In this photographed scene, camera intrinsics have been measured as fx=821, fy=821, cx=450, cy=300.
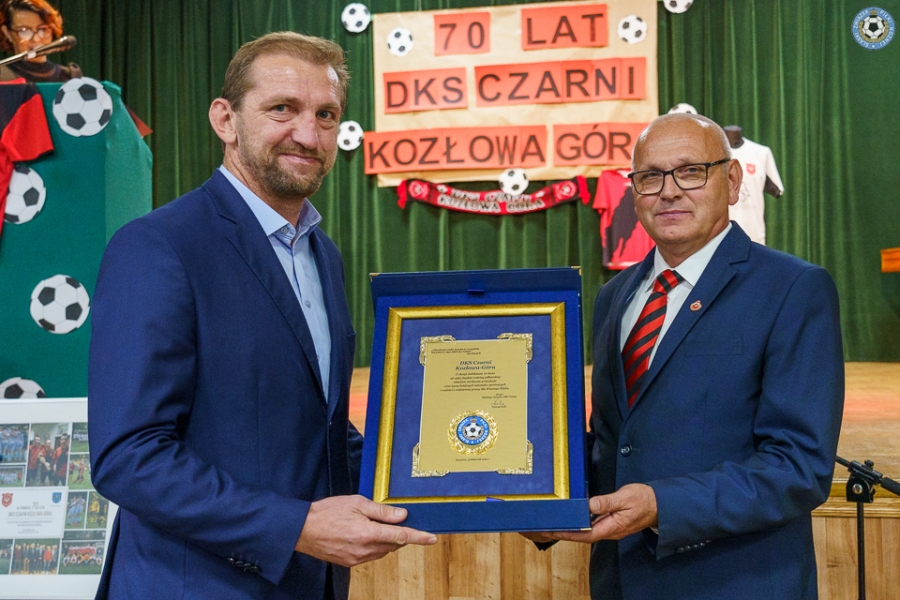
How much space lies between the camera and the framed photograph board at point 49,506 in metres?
1.92

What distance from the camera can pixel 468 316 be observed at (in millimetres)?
1472

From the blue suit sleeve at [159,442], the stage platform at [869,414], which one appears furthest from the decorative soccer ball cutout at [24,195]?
the blue suit sleeve at [159,442]

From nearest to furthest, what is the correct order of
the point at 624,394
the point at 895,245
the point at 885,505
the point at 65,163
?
1. the point at 624,394
2. the point at 885,505
3. the point at 65,163
4. the point at 895,245

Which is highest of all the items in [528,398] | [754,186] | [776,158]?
[776,158]

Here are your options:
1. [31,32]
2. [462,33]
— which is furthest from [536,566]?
[462,33]

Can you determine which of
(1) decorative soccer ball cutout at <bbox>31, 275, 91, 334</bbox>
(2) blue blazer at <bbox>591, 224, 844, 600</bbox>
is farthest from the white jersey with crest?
(2) blue blazer at <bbox>591, 224, 844, 600</bbox>

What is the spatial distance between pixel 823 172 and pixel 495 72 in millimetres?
2819

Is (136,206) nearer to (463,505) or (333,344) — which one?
(333,344)

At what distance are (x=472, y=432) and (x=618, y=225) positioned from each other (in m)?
5.45

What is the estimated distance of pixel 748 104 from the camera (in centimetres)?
676

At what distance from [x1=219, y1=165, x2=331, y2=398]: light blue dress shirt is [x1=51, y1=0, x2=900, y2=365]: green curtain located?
5.38 metres

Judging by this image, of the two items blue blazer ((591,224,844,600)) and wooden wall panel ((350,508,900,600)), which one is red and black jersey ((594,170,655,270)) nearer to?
wooden wall panel ((350,508,900,600))

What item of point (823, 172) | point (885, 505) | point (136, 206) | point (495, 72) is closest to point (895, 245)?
point (823, 172)

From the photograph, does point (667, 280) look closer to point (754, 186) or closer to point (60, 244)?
point (60, 244)
